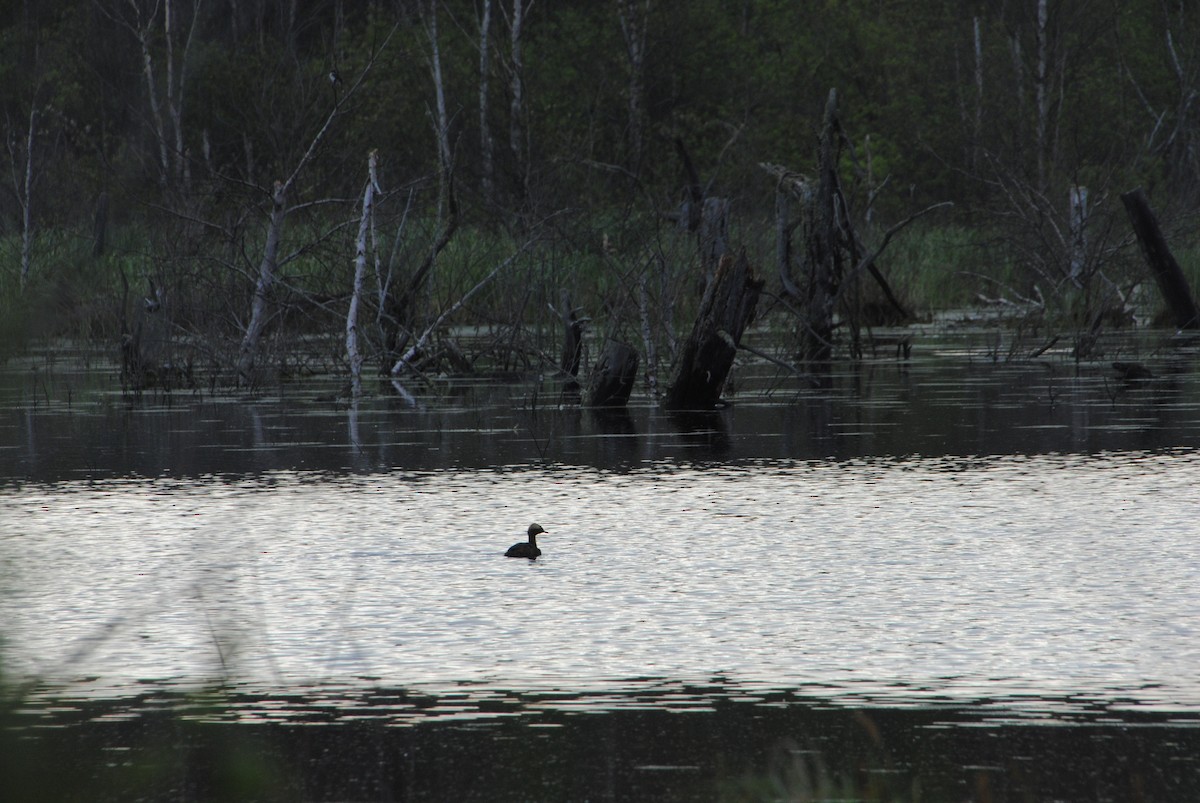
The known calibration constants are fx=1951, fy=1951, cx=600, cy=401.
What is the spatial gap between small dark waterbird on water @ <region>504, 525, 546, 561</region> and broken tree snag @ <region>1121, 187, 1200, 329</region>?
1488 cm

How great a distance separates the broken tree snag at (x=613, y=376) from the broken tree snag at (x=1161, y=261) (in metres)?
8.55

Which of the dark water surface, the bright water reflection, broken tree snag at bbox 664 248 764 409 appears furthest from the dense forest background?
the bright water reflection

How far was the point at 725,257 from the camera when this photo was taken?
14.8 m

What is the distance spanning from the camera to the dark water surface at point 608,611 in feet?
15.9

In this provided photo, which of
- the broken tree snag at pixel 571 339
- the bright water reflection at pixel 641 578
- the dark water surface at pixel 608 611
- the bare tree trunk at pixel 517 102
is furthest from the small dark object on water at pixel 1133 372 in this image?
the bare tree trunk at pixel 517 102

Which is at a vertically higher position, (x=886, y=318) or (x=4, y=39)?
(x=4, y=39)

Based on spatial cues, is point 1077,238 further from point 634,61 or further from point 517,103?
point 634,61

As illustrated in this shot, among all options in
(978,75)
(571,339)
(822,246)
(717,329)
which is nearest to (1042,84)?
(978,75)

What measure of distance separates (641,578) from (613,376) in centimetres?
754

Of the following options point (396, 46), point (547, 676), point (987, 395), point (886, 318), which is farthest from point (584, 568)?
point (396, 46)

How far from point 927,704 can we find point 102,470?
7.01 metres

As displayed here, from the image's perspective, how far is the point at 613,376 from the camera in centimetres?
1505

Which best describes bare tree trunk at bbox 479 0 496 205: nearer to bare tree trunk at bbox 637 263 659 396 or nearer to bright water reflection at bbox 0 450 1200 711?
bare tree trunk at bbox 637 263 659 396

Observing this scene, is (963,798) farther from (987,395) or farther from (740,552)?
(987,395)
